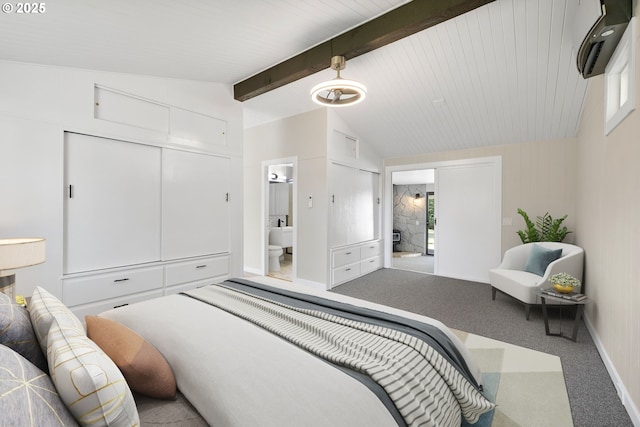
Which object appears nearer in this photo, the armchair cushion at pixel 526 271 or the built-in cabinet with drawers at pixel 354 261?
the armchair cushion at pixel 526 271

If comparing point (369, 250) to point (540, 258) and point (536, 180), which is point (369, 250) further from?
point (536, 180)

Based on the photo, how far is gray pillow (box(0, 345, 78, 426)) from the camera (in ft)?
1.90

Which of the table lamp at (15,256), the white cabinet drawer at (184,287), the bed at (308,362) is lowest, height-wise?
the white cabinet drawer at (184,287)

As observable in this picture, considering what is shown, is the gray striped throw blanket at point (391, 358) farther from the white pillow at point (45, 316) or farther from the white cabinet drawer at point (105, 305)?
the white cabinet drawer at point (105, 305)

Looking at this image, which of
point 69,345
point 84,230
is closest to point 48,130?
point 84,230

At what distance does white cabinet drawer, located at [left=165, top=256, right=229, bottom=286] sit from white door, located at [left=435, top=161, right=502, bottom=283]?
3.70m

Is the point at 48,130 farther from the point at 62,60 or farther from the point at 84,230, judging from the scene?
the point at 84,230

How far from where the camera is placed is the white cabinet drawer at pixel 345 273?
462cm

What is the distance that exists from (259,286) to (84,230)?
6.10 feet

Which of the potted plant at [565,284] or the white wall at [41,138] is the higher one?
the white wall at [41,138]

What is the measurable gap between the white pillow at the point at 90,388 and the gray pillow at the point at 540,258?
13.3 ft

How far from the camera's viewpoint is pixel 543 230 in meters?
4.25

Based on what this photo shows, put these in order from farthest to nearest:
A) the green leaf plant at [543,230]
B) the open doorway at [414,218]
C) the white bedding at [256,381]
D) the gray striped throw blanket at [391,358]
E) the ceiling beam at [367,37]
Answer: the open doorway at [414,218], the green leaf plant at [543,230], the ceiling beam at [367,37], the gray striped throw blanket at [391,358], the white bedding at [256,381]

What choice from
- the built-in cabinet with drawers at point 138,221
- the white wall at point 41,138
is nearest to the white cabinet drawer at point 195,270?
the built-in cabinet with drawers at point 138,221
